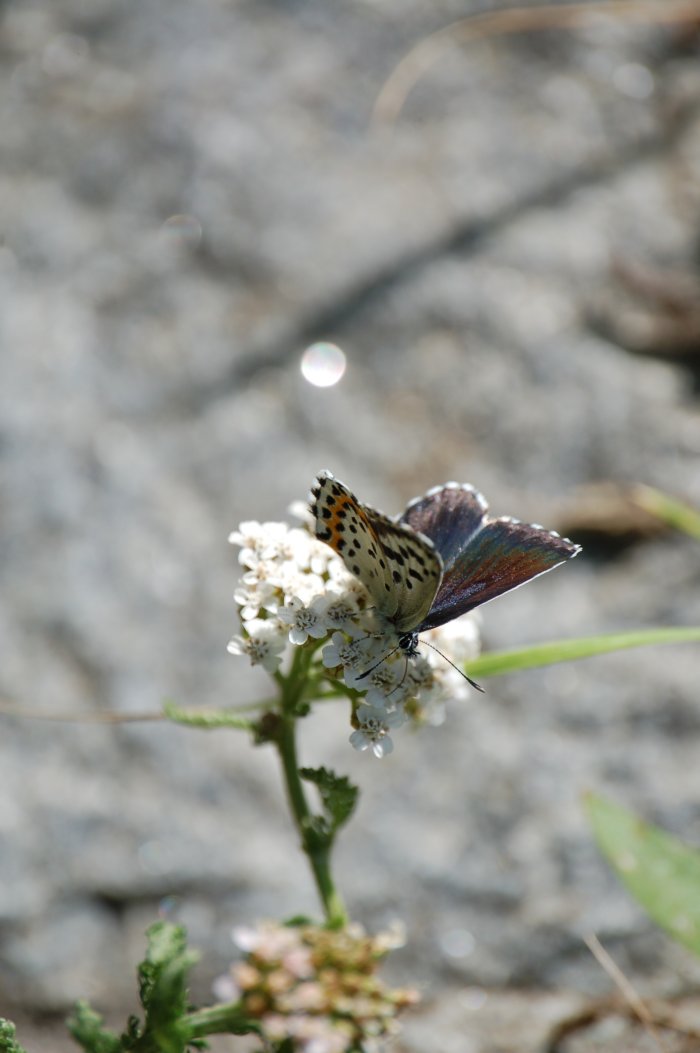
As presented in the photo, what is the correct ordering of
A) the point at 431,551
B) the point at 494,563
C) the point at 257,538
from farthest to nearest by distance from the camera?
1. the point at 257,538
2. the point at 494,563
3. the point at 431,551

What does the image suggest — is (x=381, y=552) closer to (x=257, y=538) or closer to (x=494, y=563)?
(x=494, y=563)

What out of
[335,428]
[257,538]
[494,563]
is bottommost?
[494,563]

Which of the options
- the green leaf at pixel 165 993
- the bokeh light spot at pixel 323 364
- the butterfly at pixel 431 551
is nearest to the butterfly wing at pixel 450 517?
the butterfly at pixel 431 551

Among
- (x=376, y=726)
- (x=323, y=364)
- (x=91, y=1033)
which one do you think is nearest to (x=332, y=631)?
(x=376, y=726)

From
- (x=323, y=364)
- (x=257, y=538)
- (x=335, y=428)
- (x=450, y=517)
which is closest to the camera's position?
(x=450, y=517)

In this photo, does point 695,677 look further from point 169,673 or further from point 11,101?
point 11,101

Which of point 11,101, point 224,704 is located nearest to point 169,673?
point 224,704

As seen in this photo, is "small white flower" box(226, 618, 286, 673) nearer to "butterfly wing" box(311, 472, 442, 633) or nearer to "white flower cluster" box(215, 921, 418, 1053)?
"butterfly wing" box(311, 472, 442, 633)

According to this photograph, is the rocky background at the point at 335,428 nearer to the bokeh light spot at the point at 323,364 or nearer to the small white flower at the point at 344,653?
the bokeh light spot at the point at 323,364
